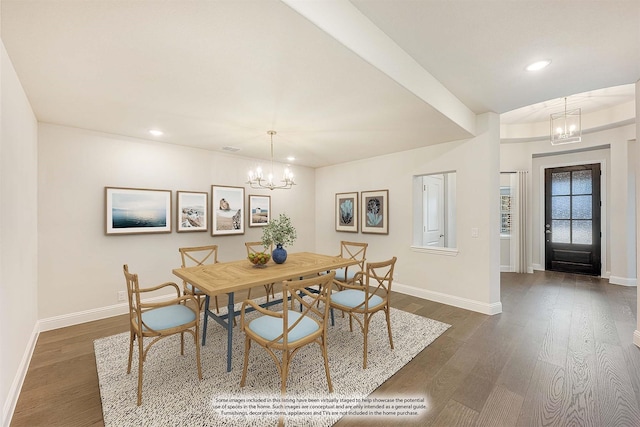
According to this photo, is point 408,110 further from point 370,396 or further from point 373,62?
point 370,396

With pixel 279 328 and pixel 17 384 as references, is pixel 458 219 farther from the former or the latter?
pixel 17 384

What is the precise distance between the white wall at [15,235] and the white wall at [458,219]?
4396 mm

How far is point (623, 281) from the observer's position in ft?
15.5

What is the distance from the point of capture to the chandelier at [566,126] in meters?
4.37

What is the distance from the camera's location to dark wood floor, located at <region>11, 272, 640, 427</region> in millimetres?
1747

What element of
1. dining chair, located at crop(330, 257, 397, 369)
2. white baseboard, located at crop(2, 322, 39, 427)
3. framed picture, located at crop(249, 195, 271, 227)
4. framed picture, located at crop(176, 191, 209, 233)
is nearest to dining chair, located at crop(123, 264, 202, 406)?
white baseboard, located at crop(2, 322, 39, 427)

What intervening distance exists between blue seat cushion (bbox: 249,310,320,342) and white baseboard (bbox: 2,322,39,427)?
5.10ft

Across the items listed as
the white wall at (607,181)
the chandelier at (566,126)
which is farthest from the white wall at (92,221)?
the white wall at (607,181)

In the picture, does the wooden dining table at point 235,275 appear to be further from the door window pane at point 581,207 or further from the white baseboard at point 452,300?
the door window pane at point 581,207

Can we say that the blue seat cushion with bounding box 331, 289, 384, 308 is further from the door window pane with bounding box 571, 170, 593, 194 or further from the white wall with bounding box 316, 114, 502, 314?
the door window pane with bounding box 571, 170, 593, 194

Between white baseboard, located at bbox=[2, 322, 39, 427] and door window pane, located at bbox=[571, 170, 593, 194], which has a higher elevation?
door window pane, located at bbox=[571, 170, 593, 194]

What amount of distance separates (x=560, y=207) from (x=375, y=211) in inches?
173

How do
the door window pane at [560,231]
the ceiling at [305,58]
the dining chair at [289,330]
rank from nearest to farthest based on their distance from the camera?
the ceiling at [305,58] → the dining chair at [289,330] → the door window pane at [560,231]

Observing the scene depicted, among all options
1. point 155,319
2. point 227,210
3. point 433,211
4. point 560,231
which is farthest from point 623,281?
point 155,319
